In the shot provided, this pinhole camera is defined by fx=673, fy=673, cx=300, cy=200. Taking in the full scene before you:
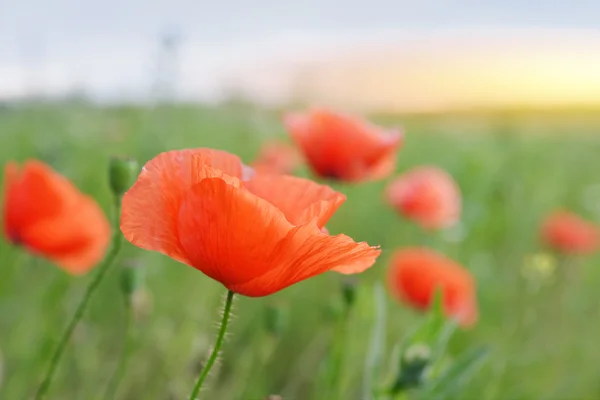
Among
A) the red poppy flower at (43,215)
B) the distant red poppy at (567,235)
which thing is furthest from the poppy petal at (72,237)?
the distant red poppy at (567,235)

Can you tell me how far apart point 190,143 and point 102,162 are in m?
0.51

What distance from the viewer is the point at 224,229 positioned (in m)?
0.45

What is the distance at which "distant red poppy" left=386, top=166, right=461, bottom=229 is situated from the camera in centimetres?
180

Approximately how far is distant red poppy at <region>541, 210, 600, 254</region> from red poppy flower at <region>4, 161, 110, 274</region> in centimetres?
155

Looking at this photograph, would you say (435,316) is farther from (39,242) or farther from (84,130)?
(84,130)

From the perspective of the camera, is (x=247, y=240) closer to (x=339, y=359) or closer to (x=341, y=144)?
(x=339, y=359)

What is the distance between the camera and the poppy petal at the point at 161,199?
46 centimetres

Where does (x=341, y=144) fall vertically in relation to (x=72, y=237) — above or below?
above

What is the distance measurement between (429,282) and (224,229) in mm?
1002

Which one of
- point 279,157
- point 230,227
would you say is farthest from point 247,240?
point 279,157

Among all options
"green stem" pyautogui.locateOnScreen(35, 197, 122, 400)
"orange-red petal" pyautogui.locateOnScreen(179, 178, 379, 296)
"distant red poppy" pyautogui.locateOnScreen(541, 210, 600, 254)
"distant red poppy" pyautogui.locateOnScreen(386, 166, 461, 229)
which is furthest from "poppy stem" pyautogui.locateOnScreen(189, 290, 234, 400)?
"distant red poppy" pyautogui.locateOnScreen(541, 210, 600, 254)

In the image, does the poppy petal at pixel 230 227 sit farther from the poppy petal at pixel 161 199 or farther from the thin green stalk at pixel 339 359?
the thin green stalk at pixel 339 359

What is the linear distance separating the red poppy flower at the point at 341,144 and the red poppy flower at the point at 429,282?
0.29m

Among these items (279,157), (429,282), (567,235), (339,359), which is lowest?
(339,359)
